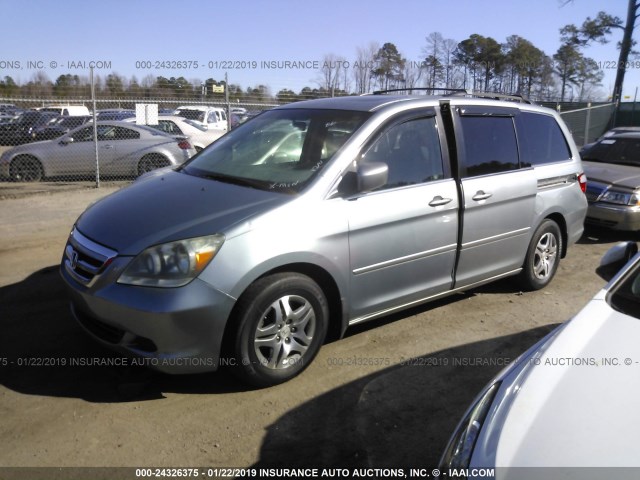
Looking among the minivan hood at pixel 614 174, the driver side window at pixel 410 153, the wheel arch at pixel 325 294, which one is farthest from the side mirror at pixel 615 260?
the minivan hood at pixel 614 174

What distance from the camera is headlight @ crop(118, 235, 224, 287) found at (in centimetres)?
308

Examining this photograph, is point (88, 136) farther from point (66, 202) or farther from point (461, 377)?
point (461, 377)

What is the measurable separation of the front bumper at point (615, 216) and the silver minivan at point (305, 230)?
302 cm

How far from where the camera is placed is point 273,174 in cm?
392

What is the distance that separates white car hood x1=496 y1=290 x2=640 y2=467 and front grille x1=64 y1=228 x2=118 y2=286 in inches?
94.1

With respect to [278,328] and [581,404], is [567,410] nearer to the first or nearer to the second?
[581,404]

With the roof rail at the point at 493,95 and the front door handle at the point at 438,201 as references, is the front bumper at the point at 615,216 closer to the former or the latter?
the roof rail at the point at 493,95

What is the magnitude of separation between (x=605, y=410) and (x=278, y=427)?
1.77m

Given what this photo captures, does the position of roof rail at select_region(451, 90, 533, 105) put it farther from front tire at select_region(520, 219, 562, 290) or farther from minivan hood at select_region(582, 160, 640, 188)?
minivan hood at select_region(582, 160, 640, 188)

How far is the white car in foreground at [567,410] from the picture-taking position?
1729 mm

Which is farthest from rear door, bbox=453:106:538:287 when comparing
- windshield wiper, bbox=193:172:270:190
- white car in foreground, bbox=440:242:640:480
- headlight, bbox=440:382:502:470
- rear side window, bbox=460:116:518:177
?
headlight, bbox=440:382:502:470

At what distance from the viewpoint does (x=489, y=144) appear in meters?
4.70

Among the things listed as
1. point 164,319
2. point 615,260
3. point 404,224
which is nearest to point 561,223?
point 404,224

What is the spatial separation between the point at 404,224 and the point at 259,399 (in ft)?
5.23
